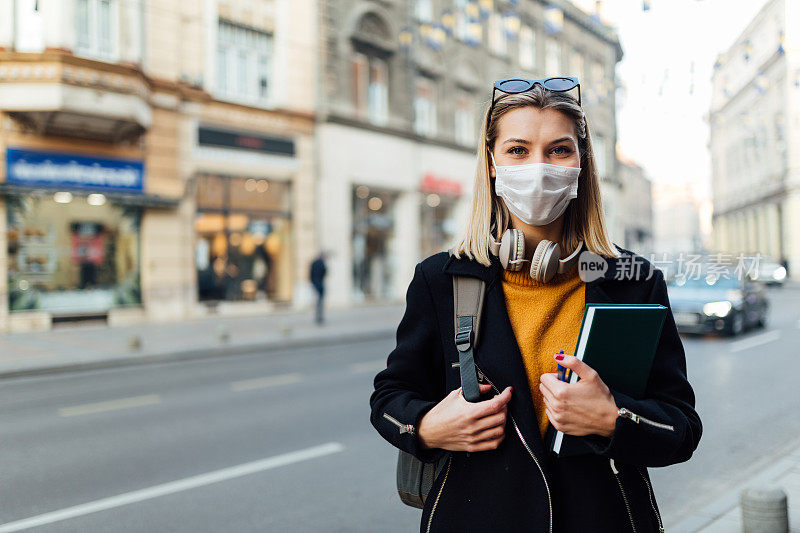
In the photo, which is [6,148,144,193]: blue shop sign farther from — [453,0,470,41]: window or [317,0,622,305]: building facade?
[453,0,470,41]: window

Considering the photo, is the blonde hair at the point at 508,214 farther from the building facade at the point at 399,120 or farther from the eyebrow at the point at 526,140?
the building facade at the point at 399,120

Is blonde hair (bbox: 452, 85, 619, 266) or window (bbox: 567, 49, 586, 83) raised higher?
window (bbox: 567, 49, 586, 83)

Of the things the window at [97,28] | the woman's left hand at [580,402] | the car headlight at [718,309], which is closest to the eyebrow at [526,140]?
the woman's left hand at [580,402]

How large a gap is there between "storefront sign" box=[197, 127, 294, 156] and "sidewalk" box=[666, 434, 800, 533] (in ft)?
53.4

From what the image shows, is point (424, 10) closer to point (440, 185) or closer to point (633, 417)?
point (440, 185)

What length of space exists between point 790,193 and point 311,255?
105 ft

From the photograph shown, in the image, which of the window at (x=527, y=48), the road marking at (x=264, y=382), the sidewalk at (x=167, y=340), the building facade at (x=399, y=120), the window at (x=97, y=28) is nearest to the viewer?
the road marking at (x=264, y=382)

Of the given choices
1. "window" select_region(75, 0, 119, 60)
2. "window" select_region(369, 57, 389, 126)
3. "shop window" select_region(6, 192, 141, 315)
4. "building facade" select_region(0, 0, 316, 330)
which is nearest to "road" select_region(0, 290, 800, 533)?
"shop window" select_region(6, 192, 141, 315)

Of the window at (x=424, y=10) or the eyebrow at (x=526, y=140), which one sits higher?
the window at (x=424, y=10)

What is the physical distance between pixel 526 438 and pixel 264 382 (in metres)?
7.97

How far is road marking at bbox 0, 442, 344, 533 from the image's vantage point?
421 centimetres

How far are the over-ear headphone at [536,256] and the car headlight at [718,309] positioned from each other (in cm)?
1297

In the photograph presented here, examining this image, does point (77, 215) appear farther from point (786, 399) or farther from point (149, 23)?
point (786, 399)

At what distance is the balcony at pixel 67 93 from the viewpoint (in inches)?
550
